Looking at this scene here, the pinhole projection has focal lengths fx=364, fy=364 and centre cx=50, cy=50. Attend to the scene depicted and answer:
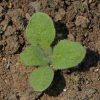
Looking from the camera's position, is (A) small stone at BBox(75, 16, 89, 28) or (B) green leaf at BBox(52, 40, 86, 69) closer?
(B) green leaf at BBox(52, 40, 86, 69)

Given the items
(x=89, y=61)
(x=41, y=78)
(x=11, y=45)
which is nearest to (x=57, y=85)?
(x=41, y=78)

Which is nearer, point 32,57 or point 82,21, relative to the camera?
point 32,57

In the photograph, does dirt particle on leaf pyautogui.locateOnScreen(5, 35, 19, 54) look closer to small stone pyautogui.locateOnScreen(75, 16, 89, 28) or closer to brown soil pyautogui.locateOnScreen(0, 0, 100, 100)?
brown soil pyautogui.locateOnScreen(0, 0, 100, 100)

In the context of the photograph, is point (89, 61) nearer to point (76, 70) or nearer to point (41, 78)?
point (76, 70)

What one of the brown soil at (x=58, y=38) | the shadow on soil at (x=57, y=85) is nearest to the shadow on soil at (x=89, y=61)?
the brown soil at (x=58, y=38)

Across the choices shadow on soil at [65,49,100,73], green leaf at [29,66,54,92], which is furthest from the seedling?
shadow on soil at [65,49,100,73]

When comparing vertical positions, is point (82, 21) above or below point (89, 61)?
above
